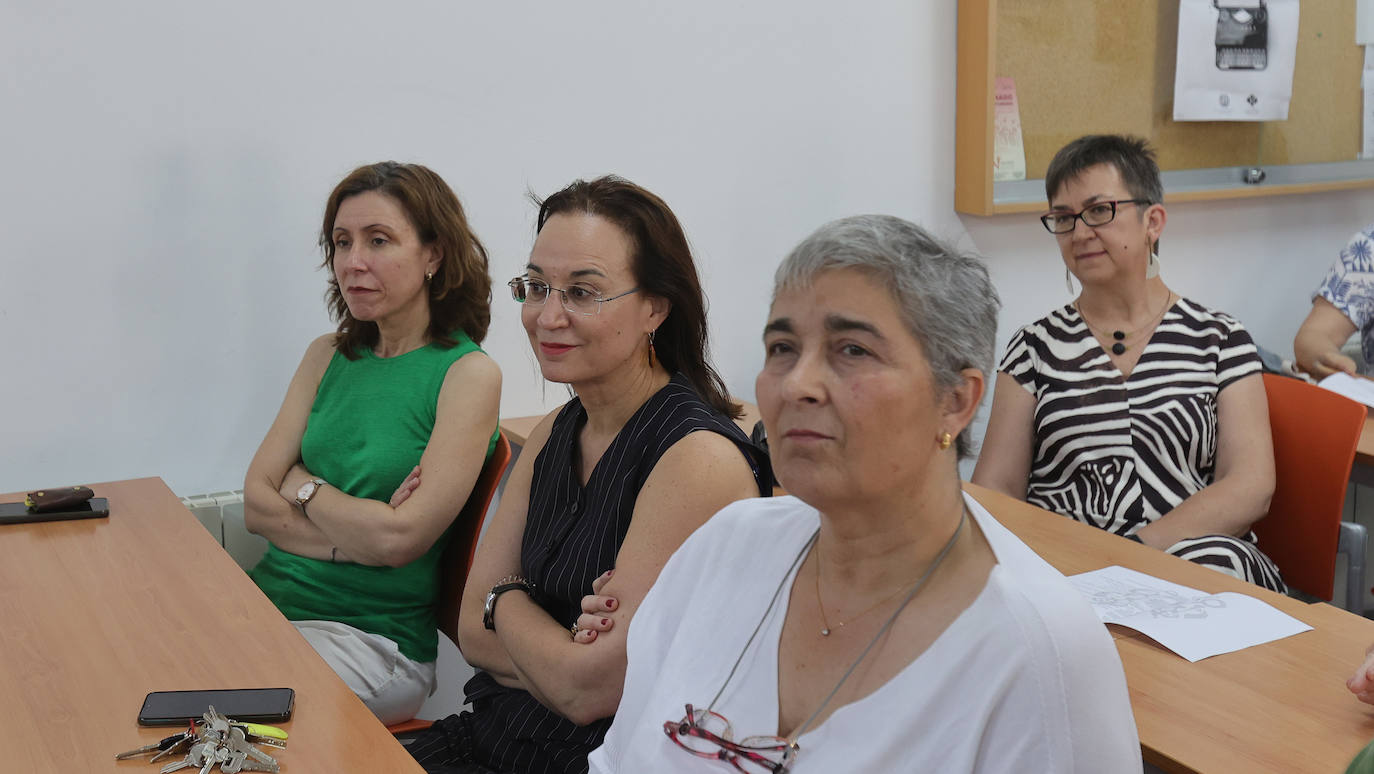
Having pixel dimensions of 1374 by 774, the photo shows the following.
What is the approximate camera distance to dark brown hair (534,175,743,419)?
1.95m

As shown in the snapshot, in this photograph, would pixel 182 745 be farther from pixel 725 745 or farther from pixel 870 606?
pixel 870 606

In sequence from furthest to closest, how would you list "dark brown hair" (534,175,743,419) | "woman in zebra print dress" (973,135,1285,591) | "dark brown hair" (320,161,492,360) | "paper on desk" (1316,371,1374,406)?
1. "paper on desk" (1316,371,1374,406)
2. "woman in zebra print dress" (973,135,1285,591)
3. "dark brown hair" (320,161,492,360)
4. "dark brown hair" (534,175,743,419)

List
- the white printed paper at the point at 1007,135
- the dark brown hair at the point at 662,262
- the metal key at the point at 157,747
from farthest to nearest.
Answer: the white printed paper at the point at 1007,135, the dark brown hair at the point at 662,262, the metal key at the point at 157,747

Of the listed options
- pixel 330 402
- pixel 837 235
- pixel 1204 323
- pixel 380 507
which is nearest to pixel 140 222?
pixel 330 402

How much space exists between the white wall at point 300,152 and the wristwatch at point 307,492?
0.65 m

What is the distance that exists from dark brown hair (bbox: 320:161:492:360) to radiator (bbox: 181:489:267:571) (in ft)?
1.83

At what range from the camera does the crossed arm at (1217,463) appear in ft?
8.54

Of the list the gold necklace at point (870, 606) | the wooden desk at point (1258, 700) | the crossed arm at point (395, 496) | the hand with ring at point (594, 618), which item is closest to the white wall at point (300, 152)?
the crossed arm at point (395, 496)

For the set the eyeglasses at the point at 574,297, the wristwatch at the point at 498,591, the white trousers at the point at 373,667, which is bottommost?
the white trousers at the point at 373,667

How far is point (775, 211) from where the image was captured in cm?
362

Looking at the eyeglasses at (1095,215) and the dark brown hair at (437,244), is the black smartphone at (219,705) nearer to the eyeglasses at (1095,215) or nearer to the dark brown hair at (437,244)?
the dark brown hair at (437,244)

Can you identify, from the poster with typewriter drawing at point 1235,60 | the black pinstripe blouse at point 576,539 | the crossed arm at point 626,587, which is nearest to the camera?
the crossed arm at point 626,587

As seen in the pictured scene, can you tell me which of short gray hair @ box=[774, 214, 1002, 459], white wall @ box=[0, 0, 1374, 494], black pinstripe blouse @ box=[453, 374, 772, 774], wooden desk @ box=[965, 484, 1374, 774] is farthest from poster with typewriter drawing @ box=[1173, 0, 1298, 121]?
short gray hair @ box=[774, 214, 1002, 459]

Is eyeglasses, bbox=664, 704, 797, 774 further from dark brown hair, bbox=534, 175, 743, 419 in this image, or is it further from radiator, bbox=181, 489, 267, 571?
radiator, bbox=181, 489, 267, 571
